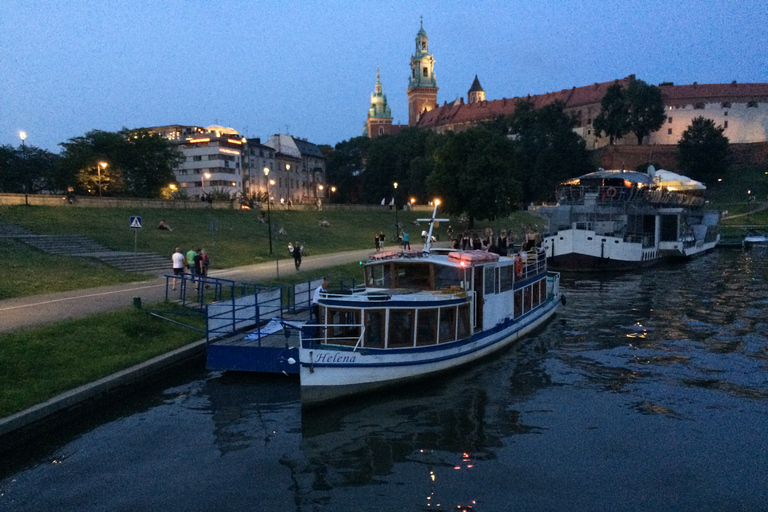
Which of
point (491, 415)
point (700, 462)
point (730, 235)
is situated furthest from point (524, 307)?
point (730, 235)

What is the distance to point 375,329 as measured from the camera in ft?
52.2

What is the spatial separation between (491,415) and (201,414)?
764 cm

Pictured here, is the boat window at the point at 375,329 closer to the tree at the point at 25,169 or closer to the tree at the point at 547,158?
the tree at the point at 25,169

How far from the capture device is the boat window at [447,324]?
1744 centimetres

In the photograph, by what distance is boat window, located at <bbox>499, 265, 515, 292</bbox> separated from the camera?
20953 millimetres

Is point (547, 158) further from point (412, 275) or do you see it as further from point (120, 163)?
point (412, 275)

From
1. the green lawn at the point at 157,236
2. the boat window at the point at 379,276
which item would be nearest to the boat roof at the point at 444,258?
the boat window at the point at 379,276

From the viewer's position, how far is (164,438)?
13.4m

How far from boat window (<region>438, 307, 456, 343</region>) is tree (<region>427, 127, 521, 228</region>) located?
50.4 metres

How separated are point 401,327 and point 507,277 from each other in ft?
22.1

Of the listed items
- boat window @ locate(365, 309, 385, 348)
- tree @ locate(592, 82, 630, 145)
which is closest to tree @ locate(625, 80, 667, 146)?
tree @ locate(592, 82, 630, 145)

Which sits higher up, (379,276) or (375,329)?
(379,276)

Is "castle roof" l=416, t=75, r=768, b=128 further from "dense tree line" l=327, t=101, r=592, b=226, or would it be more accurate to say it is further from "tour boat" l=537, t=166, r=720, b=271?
"tour boat" l=537, t=166, r=720, b=271

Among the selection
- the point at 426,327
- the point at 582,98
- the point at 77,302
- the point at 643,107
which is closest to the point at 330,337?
the point at 426,327
